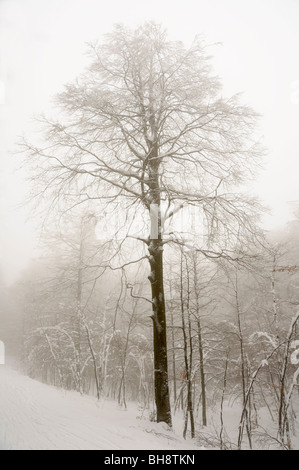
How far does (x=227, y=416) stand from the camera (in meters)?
12.5

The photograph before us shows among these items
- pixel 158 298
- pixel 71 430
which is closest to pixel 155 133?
pixel 158 298

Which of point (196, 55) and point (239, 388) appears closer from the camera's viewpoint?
A: point (196, 55)

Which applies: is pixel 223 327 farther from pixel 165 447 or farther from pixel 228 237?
pixel 165 447

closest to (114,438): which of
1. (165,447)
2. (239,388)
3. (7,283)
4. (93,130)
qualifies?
(165,447)

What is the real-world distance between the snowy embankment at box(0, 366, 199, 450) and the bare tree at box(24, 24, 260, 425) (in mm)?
1221

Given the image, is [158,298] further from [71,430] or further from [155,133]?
[155,133]

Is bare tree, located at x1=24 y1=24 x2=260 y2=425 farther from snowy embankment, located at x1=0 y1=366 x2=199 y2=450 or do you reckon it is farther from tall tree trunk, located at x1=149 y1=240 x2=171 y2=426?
snowy embankment, located at x1=0 y1=366 x2=199 y2=450

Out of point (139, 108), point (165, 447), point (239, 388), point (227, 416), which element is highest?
point (139, 108)

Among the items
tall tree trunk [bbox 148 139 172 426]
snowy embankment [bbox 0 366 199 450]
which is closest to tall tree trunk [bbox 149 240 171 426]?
tall tree trunk [bbox 148 139 172 426]

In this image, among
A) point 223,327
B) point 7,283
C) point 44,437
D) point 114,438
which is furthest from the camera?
point 7,283

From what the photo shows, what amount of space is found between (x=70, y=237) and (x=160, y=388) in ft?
36.6

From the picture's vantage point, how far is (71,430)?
3.32 m

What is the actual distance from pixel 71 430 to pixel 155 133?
544 cm

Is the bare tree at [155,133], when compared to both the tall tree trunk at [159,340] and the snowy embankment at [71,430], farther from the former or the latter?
the snowy embankment at [71,430]
